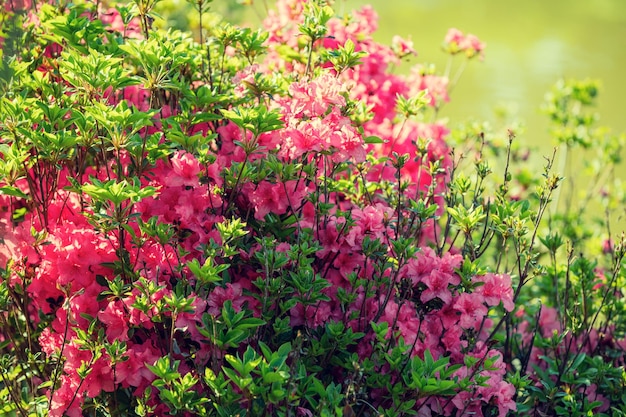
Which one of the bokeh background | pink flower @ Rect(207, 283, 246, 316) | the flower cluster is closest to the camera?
pink flower @ Rect(207, 283, 246, 316)

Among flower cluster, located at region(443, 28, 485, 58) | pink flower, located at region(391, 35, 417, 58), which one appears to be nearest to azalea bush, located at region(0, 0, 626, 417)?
pink flower, located at region(391, 35, 417, 58)

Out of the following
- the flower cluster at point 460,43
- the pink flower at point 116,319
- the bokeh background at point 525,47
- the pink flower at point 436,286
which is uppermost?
the flower cluster at point 460,43

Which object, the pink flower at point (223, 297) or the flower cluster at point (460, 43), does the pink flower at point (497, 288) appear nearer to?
the pink flower at point (223, 297)

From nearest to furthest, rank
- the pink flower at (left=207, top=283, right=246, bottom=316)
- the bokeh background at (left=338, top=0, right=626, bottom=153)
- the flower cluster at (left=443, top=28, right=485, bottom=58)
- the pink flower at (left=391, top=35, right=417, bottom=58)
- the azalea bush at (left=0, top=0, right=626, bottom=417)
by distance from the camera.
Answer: the azalea bush at (left=0, top=0, right=626, bottom=417) → the pink flower at (left=207, top=283, right=246, bottom=316) → the pink flower at (left=391, top=35, right=417, bottom=58) → the flower cluster at (left=443, top=28, right=485, bottom=58) → the bokeh background at (left=338, top=0, right=626, bottom=153)

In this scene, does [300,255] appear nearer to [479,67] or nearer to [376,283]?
[376,283]

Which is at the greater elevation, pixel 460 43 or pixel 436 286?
pixel 460 43

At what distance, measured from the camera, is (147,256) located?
2.14 m

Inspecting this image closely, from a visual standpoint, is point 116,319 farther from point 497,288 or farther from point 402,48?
point 402,48

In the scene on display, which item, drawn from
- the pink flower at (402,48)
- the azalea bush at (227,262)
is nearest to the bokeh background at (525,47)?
A: the pink flower at (402,48)

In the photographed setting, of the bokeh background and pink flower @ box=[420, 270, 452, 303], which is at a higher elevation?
pink flower @ box=[420, 270, 452, 303]

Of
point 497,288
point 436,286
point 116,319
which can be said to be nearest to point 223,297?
point 116,319

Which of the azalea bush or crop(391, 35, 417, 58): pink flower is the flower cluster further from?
the azalea bush

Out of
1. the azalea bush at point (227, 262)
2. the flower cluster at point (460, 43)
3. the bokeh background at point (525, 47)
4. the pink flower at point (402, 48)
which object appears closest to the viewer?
the azalea bush at point (227, 262)

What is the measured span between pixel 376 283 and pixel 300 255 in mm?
229
